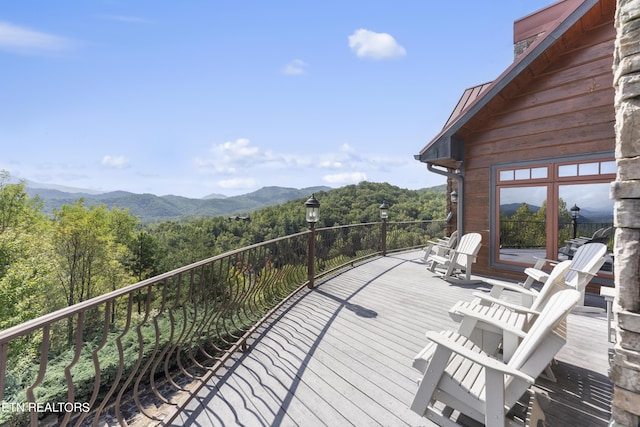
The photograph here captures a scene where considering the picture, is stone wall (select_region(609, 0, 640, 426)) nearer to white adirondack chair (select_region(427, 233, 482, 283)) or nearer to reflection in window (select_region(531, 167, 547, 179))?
white adirondack chair (select_region(427, 233, 482, 283))

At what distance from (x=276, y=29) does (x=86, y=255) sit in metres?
19.4

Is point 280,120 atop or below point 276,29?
atop

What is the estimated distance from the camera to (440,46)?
7375 millimetres

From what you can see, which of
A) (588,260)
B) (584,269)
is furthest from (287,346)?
(588,260)

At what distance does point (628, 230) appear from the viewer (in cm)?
125

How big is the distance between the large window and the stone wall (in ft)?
12.9

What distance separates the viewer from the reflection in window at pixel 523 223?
4910 mm

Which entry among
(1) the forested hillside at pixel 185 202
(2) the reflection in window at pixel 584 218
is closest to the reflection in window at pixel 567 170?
(2) the reflection in window at pixel 584 218

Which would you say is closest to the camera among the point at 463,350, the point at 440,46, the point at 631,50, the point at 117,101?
the point at 631,50

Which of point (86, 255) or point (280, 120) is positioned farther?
point (280, 120)

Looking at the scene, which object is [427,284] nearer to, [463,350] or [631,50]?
[463,350]

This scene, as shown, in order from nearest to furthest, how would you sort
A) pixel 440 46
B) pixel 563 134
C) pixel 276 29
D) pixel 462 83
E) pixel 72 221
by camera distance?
1. pixel 563 134
2. pixel 440 46
3. pixel 276 29
4. pixel 462 83
5. pixel 72 221

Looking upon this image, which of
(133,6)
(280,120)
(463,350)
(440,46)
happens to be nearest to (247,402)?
(463,350)

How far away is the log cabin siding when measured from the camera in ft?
13.5
